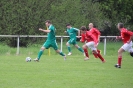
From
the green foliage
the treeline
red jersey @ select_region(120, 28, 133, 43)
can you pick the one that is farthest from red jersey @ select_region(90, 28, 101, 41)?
the green foliage

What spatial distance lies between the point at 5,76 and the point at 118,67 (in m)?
5.97

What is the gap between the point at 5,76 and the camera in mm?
15648

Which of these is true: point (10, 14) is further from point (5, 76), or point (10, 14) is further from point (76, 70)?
point (5, 76)

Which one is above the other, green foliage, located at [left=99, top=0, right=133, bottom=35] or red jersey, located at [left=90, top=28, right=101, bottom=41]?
green foliage, located at [left=99, top=0, right=133, bottom=35]

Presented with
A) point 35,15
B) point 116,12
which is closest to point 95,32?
point 35,15

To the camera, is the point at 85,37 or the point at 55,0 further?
the point at 55,0

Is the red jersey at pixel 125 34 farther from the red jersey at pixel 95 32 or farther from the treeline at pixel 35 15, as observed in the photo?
the treeline at pixel 35 15

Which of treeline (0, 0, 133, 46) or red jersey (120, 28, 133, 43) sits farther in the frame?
treeline (0, 0, 133, 46)

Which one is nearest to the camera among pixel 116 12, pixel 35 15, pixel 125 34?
pixel 125 34

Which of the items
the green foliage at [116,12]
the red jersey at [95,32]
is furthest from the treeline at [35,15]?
the green foliage at [116,12]

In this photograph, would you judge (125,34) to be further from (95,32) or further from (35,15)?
(35,15)

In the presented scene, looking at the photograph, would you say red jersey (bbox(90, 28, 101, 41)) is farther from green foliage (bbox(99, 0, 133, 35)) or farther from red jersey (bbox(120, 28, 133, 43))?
green foliage (bbox(99, 0, 133, 35))

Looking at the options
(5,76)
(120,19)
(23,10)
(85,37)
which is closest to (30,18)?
(23,10)

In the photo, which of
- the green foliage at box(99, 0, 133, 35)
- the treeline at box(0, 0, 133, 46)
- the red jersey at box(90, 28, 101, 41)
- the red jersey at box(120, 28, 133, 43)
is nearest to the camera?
the red jersey at box(120, 28, 133, 43)
